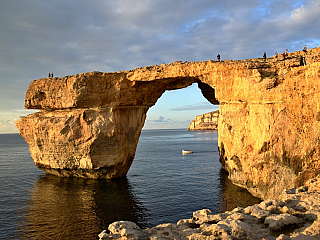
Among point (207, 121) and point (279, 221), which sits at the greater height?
point (279, 221)

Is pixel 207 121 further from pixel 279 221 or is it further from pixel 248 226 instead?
pixel 248 226

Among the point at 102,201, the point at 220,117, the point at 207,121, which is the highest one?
the point at 220,117

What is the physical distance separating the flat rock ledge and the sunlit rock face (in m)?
6.84

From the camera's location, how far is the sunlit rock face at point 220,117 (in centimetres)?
1630

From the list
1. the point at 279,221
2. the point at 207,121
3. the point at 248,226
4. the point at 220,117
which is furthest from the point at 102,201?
the point at 207,121

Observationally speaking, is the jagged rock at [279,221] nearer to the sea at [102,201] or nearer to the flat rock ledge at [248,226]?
the flat rock ledge at [248,226]

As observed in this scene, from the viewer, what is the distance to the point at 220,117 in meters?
25.8

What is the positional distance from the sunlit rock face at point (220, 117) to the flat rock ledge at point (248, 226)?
22.5 ft

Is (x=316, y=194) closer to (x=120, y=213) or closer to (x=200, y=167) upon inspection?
(x=120, y=213)

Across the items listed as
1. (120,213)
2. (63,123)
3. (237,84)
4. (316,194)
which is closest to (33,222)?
(120,213)

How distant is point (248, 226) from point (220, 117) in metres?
18.2

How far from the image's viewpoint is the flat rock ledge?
7859 mm

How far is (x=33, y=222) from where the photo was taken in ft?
57.3

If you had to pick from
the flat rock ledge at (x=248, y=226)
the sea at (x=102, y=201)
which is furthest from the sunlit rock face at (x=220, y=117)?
the flat rock ledge at (x=248, y=226)
